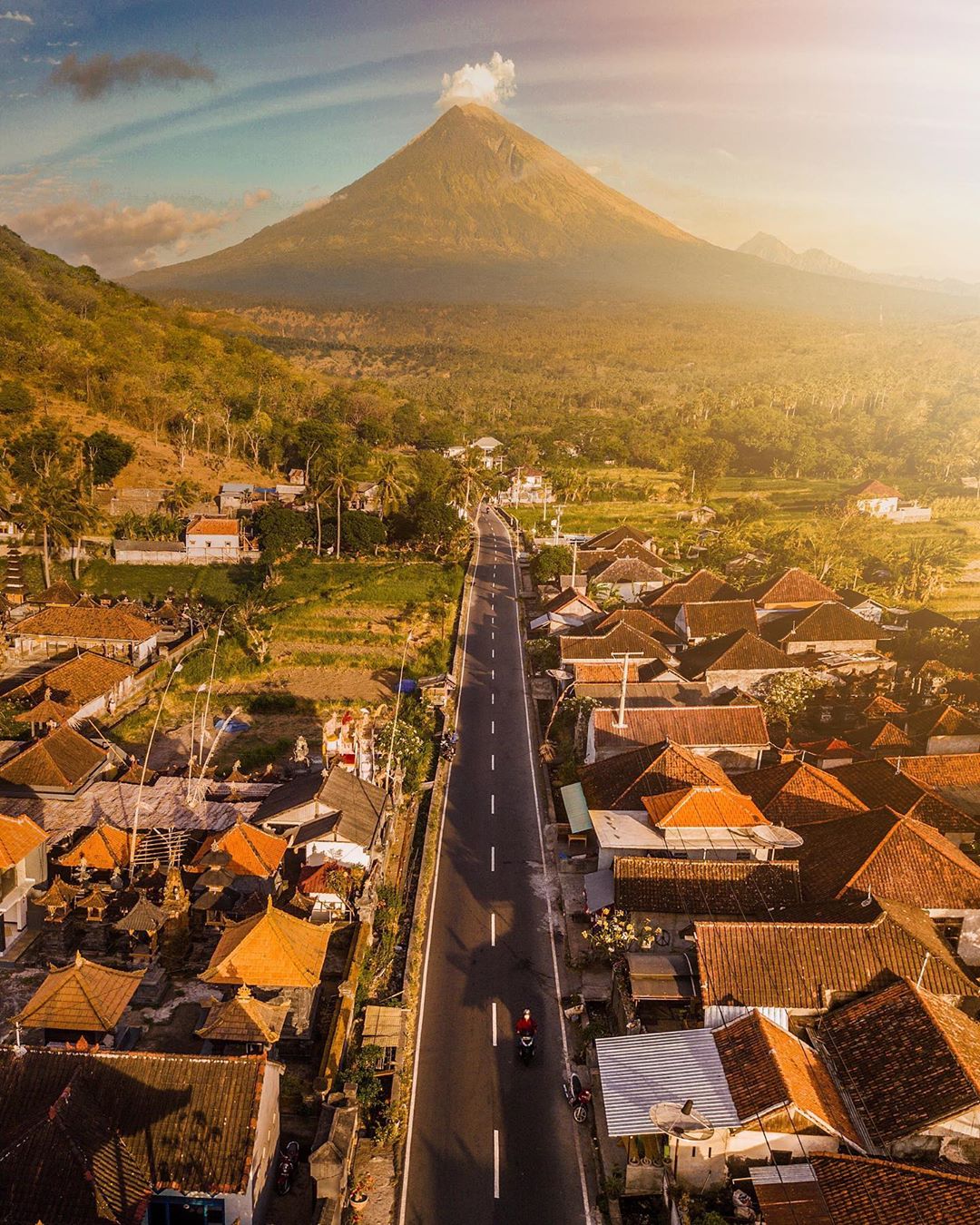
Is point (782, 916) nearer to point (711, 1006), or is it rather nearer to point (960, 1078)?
point (711, 1006)

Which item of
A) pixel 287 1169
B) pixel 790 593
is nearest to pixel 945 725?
pixel 790 593

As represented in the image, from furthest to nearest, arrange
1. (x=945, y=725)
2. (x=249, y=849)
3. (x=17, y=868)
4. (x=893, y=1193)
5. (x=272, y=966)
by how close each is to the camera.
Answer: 1. (x=945, y=725)
2. (x=249, y=849)
3. (x=17, y=868)
4. (x=272, y=966)
5. (x=893, y=1193)

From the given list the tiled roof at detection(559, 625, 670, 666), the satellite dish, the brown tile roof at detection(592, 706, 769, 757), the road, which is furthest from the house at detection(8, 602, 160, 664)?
the satellite dish

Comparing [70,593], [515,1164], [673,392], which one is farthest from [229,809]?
[673,392]

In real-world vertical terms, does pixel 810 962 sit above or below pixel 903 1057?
above

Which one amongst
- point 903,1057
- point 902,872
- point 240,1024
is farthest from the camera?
point 902,872

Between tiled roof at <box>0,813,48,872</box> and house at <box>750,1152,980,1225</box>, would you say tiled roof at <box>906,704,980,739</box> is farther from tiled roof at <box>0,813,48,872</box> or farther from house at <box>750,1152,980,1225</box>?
tiled roof at <box>0,813,48,872</box>

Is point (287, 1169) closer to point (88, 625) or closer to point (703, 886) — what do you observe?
→ point (703, 886)

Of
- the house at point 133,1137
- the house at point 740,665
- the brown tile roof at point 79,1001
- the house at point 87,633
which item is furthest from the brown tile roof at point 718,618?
the house at point 133,1137
